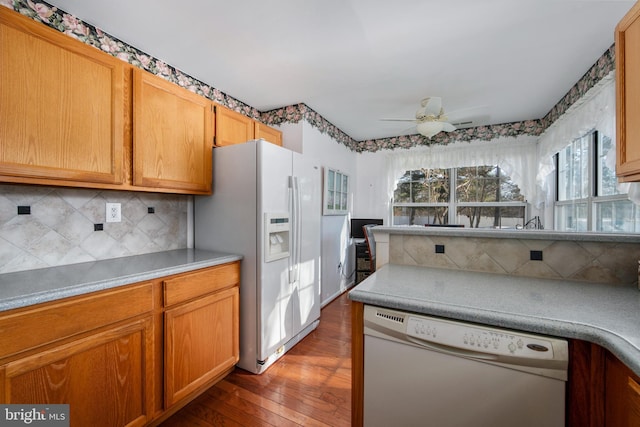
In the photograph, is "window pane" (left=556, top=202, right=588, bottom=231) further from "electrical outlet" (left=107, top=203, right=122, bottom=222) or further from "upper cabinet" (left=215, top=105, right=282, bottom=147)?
"electrical outlet" (left=107, top=203, right=122, bottom=222)

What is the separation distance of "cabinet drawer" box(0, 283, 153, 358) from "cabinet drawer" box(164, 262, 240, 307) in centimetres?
12

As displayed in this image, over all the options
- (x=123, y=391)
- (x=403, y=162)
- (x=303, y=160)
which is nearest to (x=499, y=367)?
(x=123, y=391)

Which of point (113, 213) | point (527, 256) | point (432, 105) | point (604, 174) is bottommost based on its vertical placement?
point (527, 256)

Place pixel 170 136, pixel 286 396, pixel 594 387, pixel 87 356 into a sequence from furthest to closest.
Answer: pixel 170 136 < pixel 286 396 < pixel 87 356 < pixel 594 387

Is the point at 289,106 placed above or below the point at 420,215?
above

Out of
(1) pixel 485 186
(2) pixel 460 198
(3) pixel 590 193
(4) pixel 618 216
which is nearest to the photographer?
(4) pixel 618 216

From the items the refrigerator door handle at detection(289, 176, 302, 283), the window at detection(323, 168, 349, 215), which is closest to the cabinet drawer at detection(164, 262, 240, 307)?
the refrigerator door handle at detection(289, 176, 302, 283)

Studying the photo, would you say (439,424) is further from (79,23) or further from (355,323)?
(79,23)

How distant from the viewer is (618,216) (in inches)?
89.6

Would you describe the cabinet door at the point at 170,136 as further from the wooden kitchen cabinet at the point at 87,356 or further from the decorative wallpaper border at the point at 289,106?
the wooden kitchen cabinet at the point at 87,356

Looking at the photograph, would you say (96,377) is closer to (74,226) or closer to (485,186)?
(74,226)

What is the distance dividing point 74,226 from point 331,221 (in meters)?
2.67

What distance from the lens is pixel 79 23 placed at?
173 centimetres

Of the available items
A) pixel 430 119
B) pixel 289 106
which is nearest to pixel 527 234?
pixel 430 119
